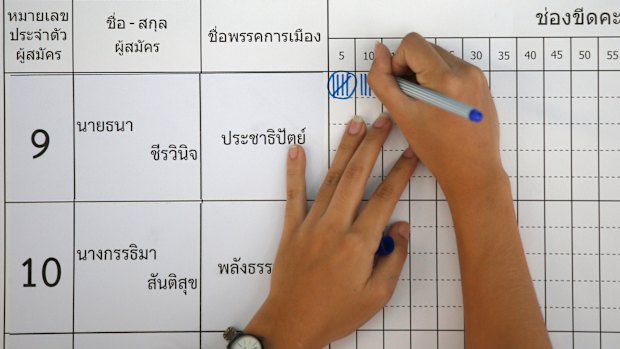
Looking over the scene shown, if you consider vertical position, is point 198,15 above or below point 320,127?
above

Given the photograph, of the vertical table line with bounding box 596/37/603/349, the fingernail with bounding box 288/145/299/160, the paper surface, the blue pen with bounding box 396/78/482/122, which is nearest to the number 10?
the paper surface

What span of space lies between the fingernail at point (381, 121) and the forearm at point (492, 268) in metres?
0.16

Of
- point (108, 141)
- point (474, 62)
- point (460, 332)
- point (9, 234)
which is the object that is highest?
point (474, 62)

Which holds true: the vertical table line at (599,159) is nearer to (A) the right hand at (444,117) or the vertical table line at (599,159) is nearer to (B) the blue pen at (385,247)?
(A) the right hand at (444,117)

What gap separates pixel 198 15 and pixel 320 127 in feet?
0.88

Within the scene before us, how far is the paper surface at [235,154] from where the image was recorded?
0.85 meters

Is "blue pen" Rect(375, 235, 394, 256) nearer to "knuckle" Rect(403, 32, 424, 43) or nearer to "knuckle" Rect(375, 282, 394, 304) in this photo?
"knuckle" Rect(375, 282, 394, 304)

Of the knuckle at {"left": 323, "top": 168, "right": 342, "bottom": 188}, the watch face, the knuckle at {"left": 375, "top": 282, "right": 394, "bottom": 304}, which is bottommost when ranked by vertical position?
the watch face

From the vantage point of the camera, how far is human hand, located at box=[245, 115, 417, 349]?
782 millimetres

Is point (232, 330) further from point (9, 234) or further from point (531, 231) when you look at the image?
point (531, 231)

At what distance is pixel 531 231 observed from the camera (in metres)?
0.85

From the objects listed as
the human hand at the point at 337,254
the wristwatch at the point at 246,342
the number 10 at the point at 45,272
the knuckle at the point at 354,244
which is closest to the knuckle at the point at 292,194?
the human hand at the point at 337,254

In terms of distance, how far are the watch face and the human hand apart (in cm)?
1

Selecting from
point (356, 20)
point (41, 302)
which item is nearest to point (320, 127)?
point (356, 20)
